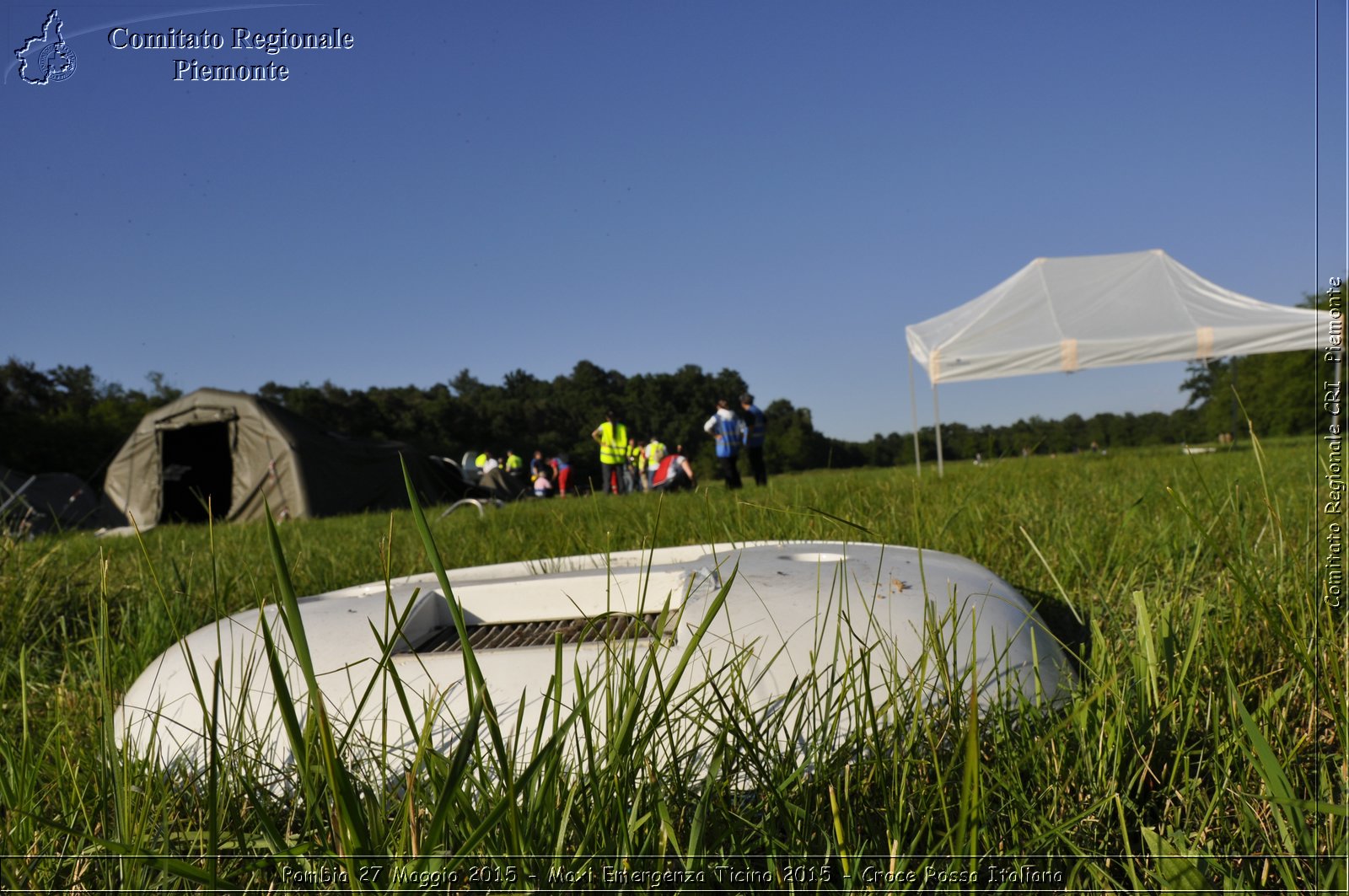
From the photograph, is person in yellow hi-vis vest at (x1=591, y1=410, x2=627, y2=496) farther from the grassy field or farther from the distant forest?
the grassy field

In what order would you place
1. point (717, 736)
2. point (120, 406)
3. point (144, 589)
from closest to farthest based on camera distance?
point (717, 736) < point (144, 589) < point (120, 406)

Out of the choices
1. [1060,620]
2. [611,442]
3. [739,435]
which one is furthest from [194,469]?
[1060,620]

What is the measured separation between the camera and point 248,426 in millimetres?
10711

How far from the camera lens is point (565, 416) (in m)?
45.8

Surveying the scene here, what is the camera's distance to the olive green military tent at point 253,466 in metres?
10.4

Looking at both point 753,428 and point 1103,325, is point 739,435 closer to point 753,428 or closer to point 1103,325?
point 753,428

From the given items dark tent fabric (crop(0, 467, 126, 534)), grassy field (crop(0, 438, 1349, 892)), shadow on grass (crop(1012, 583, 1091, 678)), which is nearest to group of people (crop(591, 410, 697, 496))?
dark tent fabric (crop(0, 467, 126, 534))

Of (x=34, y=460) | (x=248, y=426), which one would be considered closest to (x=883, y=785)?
(x=248, y=426)

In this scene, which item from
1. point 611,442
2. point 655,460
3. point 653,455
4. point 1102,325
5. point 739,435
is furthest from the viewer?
point 655,460

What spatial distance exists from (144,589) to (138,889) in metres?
1.58

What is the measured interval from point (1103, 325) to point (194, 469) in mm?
13562

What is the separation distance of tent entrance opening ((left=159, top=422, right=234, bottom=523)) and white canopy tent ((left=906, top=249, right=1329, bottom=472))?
391 inches

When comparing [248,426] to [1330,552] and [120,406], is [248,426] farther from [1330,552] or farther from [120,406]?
[120,406]

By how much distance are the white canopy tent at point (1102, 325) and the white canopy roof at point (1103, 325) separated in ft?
0.04
